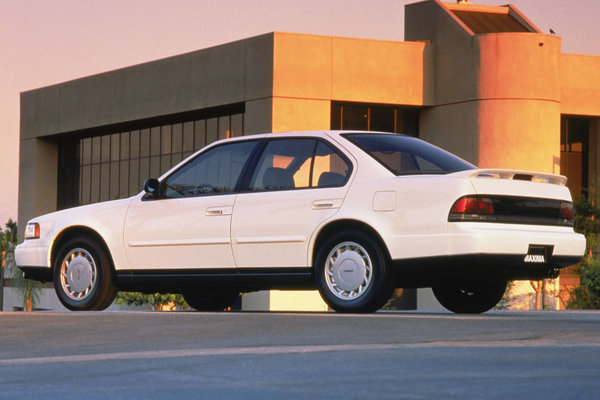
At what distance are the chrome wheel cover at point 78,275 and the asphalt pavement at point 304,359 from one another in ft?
8.17

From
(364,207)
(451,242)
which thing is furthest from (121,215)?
(451,242)

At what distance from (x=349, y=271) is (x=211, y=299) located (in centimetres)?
303

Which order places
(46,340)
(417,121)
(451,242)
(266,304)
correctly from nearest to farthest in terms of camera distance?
1. (46,340)
2. (451,242)
3. (266,304)
4. (417,121)

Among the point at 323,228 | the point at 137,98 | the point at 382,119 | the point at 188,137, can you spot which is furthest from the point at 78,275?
the point at 188,137

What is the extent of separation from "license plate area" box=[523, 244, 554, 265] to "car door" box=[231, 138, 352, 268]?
1625 millimetres

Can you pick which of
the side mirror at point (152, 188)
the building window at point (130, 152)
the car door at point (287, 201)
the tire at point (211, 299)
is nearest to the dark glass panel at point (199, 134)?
the building window at point (130, 152)

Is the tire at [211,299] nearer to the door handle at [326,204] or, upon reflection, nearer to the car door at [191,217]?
the car door at [191,217]

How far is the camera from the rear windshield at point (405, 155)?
10586 mm

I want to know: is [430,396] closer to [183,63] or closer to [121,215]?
[121,215]

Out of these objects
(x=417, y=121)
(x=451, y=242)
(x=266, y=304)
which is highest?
(x=417, y=121)

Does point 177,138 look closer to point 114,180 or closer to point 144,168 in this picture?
point 144,168

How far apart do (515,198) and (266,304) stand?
102 feet

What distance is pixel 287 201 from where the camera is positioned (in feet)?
35.6

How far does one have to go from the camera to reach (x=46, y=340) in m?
8.11
